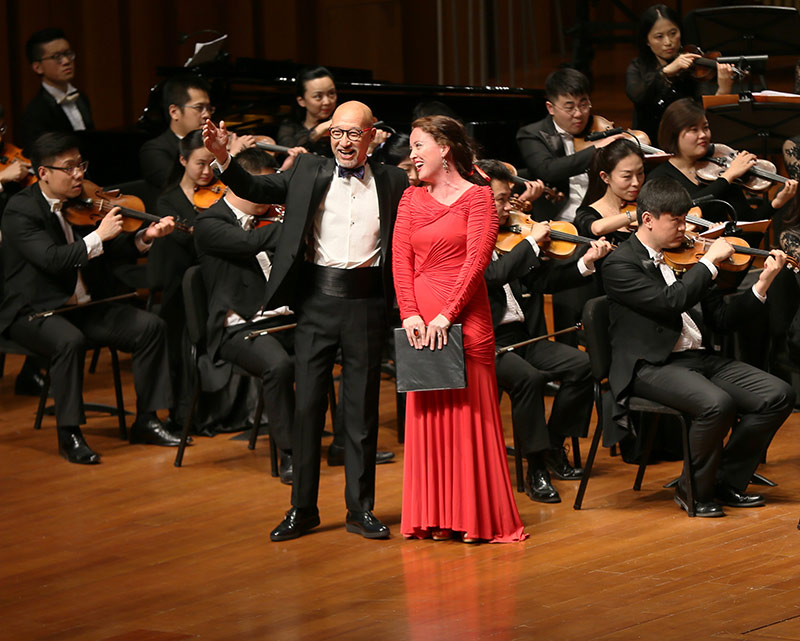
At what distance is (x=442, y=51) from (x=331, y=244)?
220 inches

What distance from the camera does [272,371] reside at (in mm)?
4777

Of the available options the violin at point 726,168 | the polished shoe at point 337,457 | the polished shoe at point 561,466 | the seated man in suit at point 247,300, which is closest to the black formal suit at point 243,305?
the seated man in suit at point 247,300

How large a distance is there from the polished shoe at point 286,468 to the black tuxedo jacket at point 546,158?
1.65 m

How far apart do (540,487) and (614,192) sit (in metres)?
1.21

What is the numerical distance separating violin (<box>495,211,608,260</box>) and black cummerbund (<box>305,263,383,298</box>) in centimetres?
64

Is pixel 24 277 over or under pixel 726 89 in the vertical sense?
under

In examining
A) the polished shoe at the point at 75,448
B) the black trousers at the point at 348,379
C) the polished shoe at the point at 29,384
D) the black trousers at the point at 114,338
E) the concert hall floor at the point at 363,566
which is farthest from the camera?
the polished shoe at the point at 29,384

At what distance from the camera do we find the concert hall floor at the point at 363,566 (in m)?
3.23

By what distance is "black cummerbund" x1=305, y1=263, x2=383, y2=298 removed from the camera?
407 cm

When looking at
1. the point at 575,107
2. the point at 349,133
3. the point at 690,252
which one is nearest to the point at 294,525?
the point at 349,133

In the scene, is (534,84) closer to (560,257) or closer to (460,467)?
(560,257)

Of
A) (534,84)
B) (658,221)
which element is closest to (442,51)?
(534,84)

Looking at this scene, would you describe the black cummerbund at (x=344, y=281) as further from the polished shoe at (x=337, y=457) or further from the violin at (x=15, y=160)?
the violin at (x=15, y=160)

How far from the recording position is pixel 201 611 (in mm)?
3426
